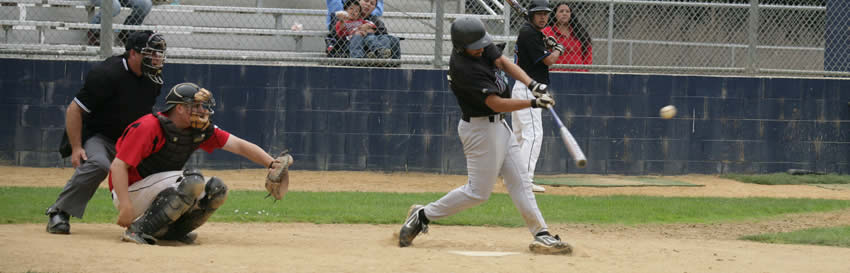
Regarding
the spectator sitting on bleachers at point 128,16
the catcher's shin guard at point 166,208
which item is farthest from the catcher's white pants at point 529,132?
the spectator sitting on bleachers at point 128,16

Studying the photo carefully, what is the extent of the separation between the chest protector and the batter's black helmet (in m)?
1.69

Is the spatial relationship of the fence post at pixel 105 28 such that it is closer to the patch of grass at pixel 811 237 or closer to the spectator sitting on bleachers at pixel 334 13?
the spectator sitting on bleachers at pixel 334 13

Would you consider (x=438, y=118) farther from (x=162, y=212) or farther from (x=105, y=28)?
(x=162, y=212)

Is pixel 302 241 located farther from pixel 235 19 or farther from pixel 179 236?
pixel 235 19

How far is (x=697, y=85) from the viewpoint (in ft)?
39.2

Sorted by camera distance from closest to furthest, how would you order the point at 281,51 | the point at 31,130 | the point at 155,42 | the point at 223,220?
the point at 155,42 < the point at 223,220 < the point at 31,130 < the point at 281,51

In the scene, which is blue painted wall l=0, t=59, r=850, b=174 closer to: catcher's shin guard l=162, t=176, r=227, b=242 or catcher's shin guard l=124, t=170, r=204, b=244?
catcher's shin guard l=162, t=176, r=227, b=242

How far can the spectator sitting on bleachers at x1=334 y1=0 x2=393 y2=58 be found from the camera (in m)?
11.5

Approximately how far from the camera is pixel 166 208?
5789mm

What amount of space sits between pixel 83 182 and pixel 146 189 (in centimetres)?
68

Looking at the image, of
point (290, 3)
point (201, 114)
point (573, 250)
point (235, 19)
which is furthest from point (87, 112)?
point (290, 3)

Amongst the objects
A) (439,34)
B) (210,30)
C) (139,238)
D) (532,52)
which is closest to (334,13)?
(439,34)

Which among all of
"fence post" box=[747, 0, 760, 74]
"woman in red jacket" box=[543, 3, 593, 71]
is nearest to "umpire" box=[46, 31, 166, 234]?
"woman in red jacket" box=[543, 3, 593, 71]

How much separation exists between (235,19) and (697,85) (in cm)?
622
